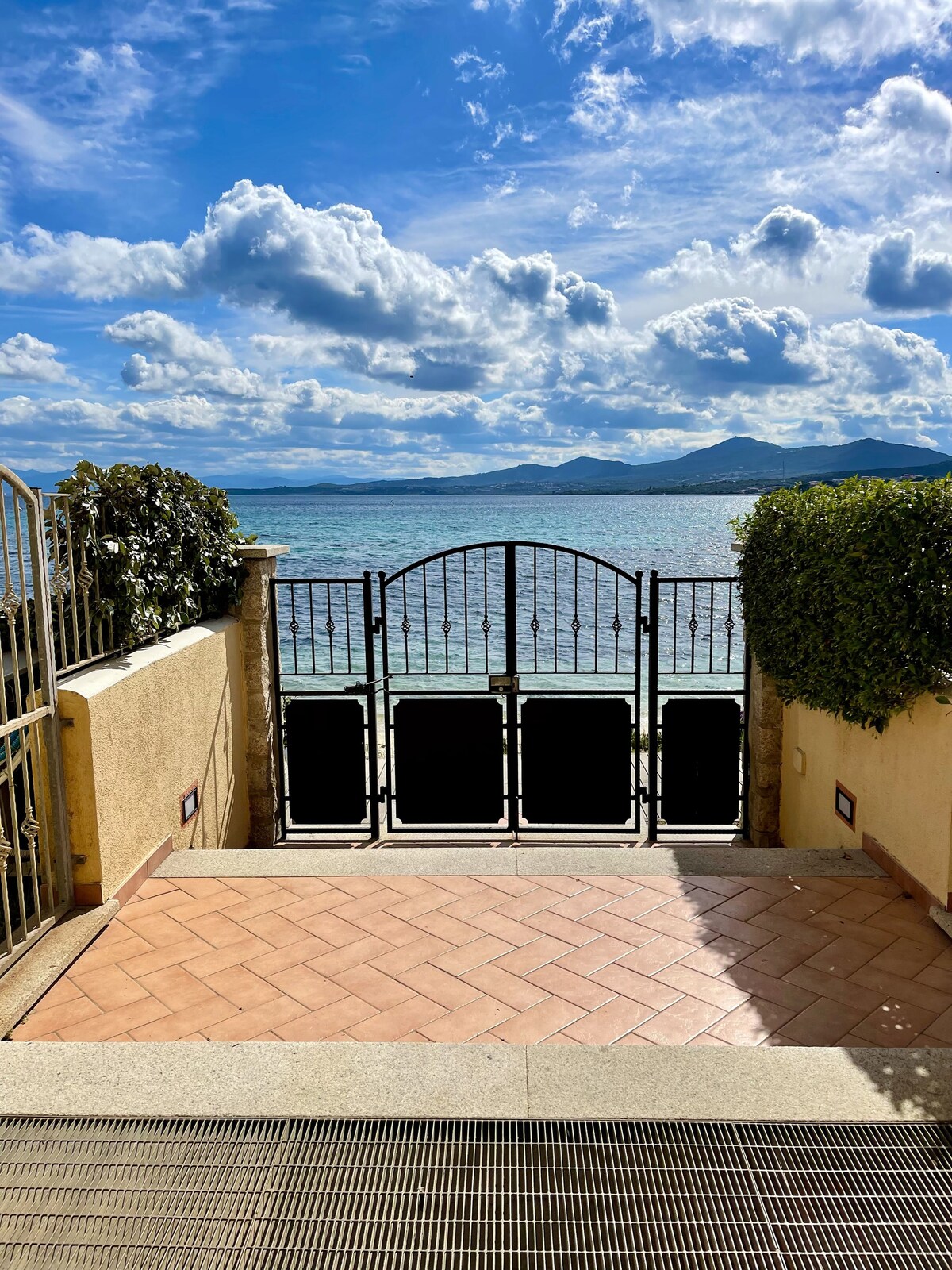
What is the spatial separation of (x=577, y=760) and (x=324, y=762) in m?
1.89

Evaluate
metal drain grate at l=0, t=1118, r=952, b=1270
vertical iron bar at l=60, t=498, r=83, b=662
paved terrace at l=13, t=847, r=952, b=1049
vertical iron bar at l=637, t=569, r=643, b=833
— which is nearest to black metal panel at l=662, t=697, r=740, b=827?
vertical iron bar at l=637, t=569, r=643, b=833

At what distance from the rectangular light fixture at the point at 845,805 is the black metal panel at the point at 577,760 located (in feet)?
4.95

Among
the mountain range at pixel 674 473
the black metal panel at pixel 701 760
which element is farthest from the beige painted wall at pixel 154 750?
the mountain range at pixel 674 473

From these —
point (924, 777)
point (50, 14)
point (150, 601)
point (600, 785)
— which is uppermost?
point (50, 14)

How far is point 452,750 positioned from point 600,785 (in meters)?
1.12

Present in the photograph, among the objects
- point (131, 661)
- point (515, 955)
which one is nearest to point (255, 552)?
point (131, 661)

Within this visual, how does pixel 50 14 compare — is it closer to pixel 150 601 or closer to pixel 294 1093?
pixel 150 601

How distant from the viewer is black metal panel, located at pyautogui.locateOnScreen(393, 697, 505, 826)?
6.22 metres

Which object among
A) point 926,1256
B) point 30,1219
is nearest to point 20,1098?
point 30,1219

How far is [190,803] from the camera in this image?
5.18 metres

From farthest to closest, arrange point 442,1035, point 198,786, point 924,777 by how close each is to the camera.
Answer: point 198,786, point 924,777, point 442,1035

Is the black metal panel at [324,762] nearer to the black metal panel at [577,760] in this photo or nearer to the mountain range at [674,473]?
the black metal panel at [577,760]

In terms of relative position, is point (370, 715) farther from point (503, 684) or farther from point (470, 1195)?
point (470, 1195)

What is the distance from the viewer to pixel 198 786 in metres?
5.36
